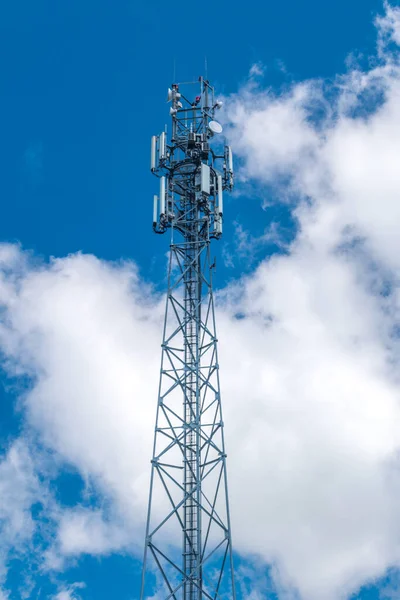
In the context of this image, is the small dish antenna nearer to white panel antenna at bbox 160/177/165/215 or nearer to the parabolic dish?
the parabolic dish

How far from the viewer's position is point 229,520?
2645 inches

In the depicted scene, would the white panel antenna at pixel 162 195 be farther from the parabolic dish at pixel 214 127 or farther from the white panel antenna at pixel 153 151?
the parabolic dish at pixel 214 127

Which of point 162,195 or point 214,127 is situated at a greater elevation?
point 214,127

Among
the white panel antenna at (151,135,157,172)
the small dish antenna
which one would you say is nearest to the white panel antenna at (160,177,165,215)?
the white panel antenna at (151,135,157,172)

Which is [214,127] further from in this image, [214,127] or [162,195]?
[162,195]

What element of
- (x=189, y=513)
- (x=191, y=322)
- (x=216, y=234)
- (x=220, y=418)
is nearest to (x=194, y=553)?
(x=189, y=513)

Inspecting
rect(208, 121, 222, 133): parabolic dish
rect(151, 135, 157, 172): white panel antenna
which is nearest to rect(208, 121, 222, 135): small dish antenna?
rect(208, 121, 222, 133): parabolic dish

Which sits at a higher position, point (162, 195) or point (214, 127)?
point (214, 127)

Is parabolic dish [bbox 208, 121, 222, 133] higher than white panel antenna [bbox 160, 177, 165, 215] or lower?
higher

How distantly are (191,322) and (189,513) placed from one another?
1437cm

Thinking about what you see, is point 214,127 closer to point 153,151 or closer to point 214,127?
point 214,127

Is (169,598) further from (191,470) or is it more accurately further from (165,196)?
(165,196)

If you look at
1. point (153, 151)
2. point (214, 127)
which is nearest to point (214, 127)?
point (214, 127)

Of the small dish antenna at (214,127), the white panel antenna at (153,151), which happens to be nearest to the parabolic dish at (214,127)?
the small dish antenna at (214,127)
